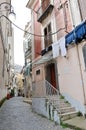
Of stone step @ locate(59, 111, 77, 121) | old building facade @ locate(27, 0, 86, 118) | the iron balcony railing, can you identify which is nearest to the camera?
stone step @ locate(59, 111, 77, 121)

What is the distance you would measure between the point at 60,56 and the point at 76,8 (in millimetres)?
2858

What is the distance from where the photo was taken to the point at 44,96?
32.0 ft

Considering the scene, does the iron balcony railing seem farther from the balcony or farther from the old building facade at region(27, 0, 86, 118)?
the balcony

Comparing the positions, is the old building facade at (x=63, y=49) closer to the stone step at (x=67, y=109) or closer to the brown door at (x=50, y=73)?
the brown door at (x=50, y=73)

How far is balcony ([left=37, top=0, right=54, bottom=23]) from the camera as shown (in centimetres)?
1265

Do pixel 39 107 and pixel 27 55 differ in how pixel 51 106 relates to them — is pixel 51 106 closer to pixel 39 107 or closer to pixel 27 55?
pixel 39 107

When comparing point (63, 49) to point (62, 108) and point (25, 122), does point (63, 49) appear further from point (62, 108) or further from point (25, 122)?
point (25, 122)

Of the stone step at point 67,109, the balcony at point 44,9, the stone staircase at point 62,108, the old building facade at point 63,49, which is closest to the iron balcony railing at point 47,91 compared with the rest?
the old building facade at point 63,49

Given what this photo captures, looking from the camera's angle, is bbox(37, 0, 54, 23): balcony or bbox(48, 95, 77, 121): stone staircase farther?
bbox(37, 0, 54, 23): balcony

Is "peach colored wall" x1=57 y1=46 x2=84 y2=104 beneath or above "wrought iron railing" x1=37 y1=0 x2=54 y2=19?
beneath

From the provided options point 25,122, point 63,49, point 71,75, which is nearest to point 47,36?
point 63,49

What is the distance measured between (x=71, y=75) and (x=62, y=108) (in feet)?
6.10

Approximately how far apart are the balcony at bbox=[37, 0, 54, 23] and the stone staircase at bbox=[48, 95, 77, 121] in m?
6.53

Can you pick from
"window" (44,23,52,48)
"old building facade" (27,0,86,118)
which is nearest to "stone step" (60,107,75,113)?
"old building facade" (27,0,86,118)
